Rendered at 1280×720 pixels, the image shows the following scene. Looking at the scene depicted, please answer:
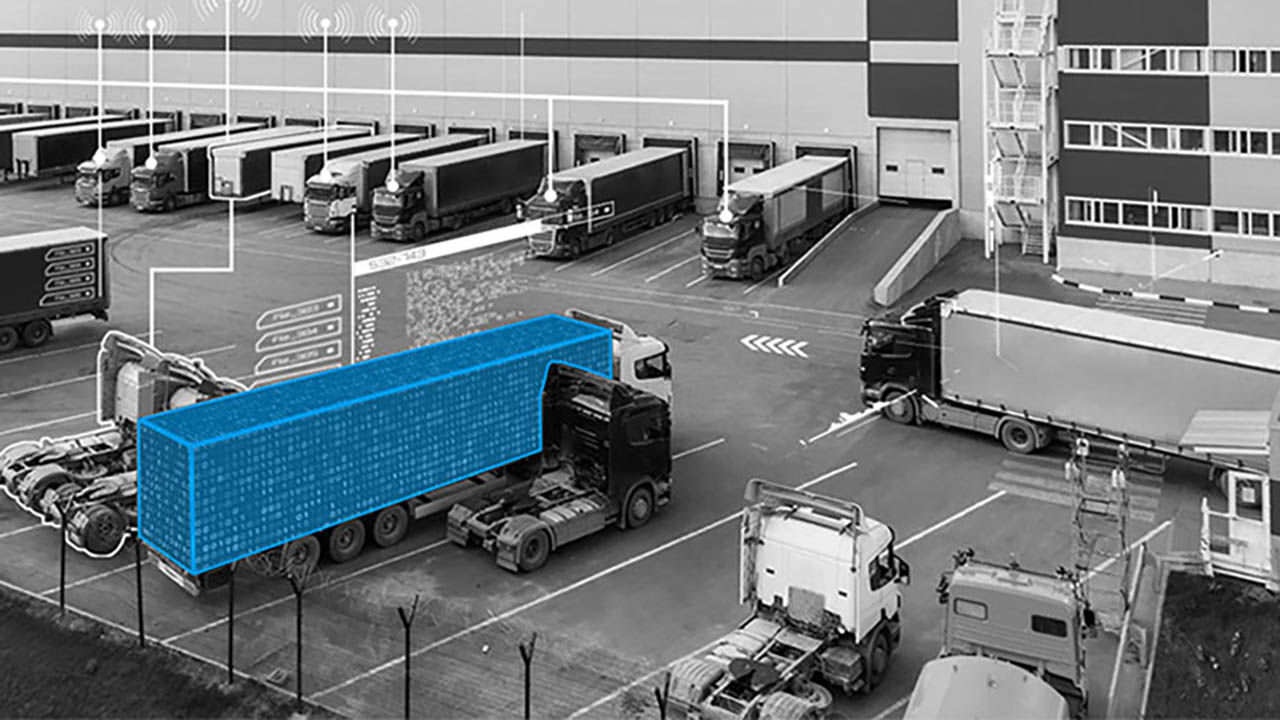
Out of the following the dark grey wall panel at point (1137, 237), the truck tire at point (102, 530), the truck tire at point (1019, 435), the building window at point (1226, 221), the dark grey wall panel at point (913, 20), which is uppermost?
the dark grey wall panel at point (913, 20)

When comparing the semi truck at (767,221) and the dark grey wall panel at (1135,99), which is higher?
the dark grey wall panel at (1135,99)

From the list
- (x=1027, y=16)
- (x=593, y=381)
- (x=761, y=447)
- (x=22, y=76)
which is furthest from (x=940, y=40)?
(x=22, y=76)

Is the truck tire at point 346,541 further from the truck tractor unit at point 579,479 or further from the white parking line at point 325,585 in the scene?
the truck tractor unit at point 579,479

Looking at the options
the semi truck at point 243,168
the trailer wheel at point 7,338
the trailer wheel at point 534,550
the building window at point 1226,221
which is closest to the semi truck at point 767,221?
the building window at point 1226,221

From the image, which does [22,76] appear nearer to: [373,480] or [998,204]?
[998,204]

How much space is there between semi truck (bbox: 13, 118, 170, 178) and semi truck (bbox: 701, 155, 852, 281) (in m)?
33.4

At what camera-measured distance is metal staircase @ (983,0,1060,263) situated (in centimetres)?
4300

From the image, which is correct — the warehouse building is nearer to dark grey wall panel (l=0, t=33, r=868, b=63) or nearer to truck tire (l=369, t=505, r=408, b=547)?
dark grey wall panel (l=0, t=33, r=868, b=63)

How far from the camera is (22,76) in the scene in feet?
252

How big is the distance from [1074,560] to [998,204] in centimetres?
2445

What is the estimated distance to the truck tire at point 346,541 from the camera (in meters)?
22.0

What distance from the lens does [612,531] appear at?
77.6ft

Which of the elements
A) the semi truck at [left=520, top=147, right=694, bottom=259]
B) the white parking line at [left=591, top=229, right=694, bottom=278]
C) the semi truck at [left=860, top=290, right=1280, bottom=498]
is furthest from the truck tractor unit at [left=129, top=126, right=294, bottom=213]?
the semi truck at [left=860, top=290, right=1280, bottom=498]

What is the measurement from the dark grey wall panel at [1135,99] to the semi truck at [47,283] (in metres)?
28.2
